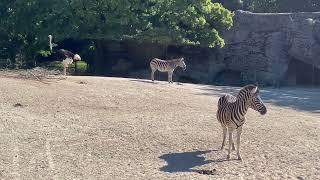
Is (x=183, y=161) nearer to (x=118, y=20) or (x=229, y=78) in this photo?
(x=118, y=20)

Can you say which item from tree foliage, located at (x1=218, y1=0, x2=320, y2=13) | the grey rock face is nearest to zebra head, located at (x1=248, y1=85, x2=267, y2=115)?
the grey rock face

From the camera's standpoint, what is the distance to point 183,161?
11.8 metres

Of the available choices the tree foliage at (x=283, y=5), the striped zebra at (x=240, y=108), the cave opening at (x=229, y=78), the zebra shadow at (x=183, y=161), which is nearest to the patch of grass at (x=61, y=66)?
the cave opening at (x=229, y=78)

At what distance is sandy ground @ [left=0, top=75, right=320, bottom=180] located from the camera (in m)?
11.1

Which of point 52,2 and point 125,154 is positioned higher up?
point 52,2

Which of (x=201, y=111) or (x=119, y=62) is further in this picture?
(x=119, y=62)

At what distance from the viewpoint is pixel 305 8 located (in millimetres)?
41156

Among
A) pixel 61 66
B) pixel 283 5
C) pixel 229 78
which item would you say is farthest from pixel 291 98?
pixel 283 5

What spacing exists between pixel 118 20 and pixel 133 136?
14882mm

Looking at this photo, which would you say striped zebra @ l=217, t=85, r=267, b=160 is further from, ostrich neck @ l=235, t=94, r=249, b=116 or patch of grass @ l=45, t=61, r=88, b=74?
patch of grass @ l=45, t=61, r=88, b=74

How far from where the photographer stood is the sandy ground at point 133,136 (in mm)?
11102

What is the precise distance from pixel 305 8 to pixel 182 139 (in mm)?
30214

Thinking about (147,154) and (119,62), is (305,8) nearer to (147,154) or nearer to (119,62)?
(119,62)

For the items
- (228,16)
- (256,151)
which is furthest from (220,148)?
(228,16)
